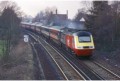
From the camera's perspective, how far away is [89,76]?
867 inches

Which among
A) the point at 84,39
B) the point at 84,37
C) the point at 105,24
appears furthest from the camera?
the point at 105,24

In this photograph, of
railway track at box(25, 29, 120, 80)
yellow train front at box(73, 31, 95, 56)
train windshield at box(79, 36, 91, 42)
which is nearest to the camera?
railway track at box(25, 29, 120, 80)

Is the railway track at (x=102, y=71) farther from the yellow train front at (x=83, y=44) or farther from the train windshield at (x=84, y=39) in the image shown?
the train windshield at (x=84, y=39)

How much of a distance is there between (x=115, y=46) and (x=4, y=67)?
51.9ft

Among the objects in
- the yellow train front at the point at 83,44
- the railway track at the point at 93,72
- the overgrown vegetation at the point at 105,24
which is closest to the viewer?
the railway track at the point at 93,72

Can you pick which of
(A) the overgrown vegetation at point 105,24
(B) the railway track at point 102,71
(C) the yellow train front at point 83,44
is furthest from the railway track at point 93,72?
(A) the overgrown vegetation at point 105,24

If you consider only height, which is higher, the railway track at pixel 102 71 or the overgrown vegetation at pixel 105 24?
the overgrown vegetation at pixel 105 24

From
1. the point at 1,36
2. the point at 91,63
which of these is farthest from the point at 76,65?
the point at 1,36

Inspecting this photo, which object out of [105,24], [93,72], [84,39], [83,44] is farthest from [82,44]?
[105,24]

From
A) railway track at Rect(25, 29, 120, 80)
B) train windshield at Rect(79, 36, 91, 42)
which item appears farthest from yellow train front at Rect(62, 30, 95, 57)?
railway track at Rect(25, 29, 120, 80)

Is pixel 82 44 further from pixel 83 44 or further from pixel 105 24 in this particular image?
pixel 105 24

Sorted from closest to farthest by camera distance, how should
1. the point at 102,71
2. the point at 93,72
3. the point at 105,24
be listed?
the point at 93,72 < the point at 102,71 < the point at 105,24

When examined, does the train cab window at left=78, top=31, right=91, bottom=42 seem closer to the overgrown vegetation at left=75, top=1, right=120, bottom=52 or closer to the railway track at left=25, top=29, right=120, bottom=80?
the railway track at left=25, top=29, right=120, bottom=80

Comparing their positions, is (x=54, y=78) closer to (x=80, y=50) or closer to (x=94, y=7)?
(x=80, y=50)
